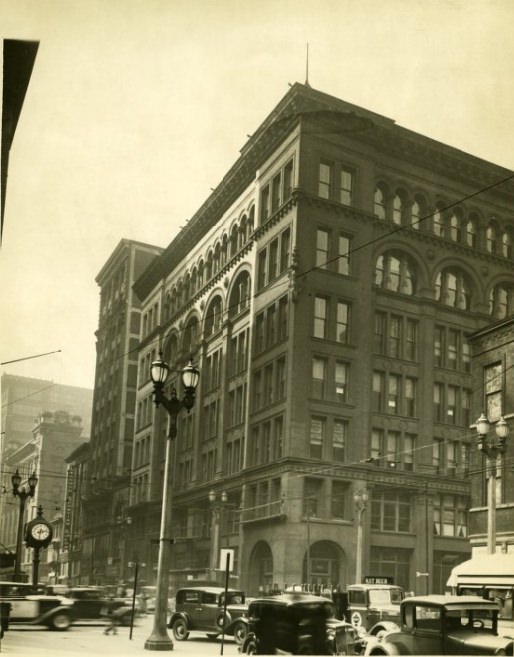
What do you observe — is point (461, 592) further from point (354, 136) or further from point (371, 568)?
point (354, 136)

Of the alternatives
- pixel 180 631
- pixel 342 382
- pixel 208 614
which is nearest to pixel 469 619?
pixel 208 614

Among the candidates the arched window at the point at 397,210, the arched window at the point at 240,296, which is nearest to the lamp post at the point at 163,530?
the arched window at the point at 240,296

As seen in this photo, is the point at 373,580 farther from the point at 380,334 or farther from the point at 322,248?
the point at 322,248

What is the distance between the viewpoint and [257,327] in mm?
14070

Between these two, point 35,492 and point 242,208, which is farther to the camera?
point 242,208

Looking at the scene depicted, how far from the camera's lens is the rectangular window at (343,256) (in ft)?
46.5

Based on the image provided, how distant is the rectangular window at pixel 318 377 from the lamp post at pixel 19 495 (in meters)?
4.99

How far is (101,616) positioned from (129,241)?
5342 millimetres

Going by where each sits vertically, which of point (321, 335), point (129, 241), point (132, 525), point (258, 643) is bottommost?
point (258, 643)

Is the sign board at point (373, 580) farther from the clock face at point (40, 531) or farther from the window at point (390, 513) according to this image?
the clock face at point (40, 531)

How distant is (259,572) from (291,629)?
12.7ft

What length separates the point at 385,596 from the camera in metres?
15.8

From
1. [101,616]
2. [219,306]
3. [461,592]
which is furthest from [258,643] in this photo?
[219,306]

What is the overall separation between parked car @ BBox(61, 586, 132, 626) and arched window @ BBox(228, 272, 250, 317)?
5158mm
